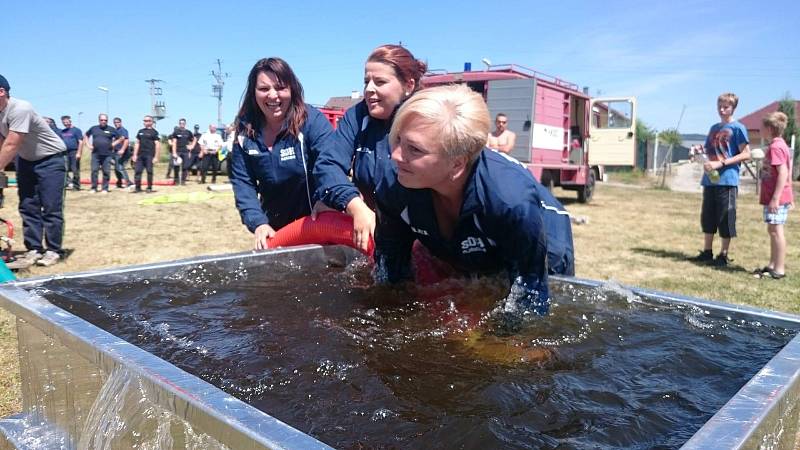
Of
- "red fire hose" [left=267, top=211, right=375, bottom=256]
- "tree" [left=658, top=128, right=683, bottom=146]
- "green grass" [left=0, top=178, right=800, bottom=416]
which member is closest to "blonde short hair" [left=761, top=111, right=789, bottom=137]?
"green grass" [left=0, top=178, right=800, bottom=416]

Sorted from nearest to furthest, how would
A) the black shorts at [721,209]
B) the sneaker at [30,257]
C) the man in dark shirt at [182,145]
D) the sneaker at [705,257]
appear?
the sneaker at [30,257] → the black shorts at [721,209] → the sneaker at [705,257] → the man in dark shirt at [182,145]

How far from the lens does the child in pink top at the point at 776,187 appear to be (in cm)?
584

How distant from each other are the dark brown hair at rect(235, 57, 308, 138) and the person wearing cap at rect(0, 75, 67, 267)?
290 cm

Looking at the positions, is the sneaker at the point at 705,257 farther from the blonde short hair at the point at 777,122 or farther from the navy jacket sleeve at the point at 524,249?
the navy jacket sleeve at the point at 524,249

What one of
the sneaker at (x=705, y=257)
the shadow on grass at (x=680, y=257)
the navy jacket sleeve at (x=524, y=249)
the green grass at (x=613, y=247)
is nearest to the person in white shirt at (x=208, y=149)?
the green grass at (x=613, y=247)

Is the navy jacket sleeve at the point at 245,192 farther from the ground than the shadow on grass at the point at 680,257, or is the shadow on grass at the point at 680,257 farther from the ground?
the navy jacket sleeve at the point at 245,192

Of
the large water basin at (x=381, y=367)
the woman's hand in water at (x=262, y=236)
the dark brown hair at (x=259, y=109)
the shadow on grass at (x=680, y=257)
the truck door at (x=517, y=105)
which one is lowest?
the shadow on grass at (x=680, y=257)

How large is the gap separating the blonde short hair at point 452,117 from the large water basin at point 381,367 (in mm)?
747

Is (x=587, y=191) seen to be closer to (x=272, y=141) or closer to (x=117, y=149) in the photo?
(x=117, y=149)

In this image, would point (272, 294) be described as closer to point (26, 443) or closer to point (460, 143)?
point (26, 443)

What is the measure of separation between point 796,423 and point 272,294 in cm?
211

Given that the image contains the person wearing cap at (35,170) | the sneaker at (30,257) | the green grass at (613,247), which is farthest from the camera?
the sneaker at (30,257)

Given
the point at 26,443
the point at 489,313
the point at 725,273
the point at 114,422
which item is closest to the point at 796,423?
the point at 489,313

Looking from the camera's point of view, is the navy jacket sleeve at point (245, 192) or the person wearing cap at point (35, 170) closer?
the navy jacket sleeve at point (245, 192)
